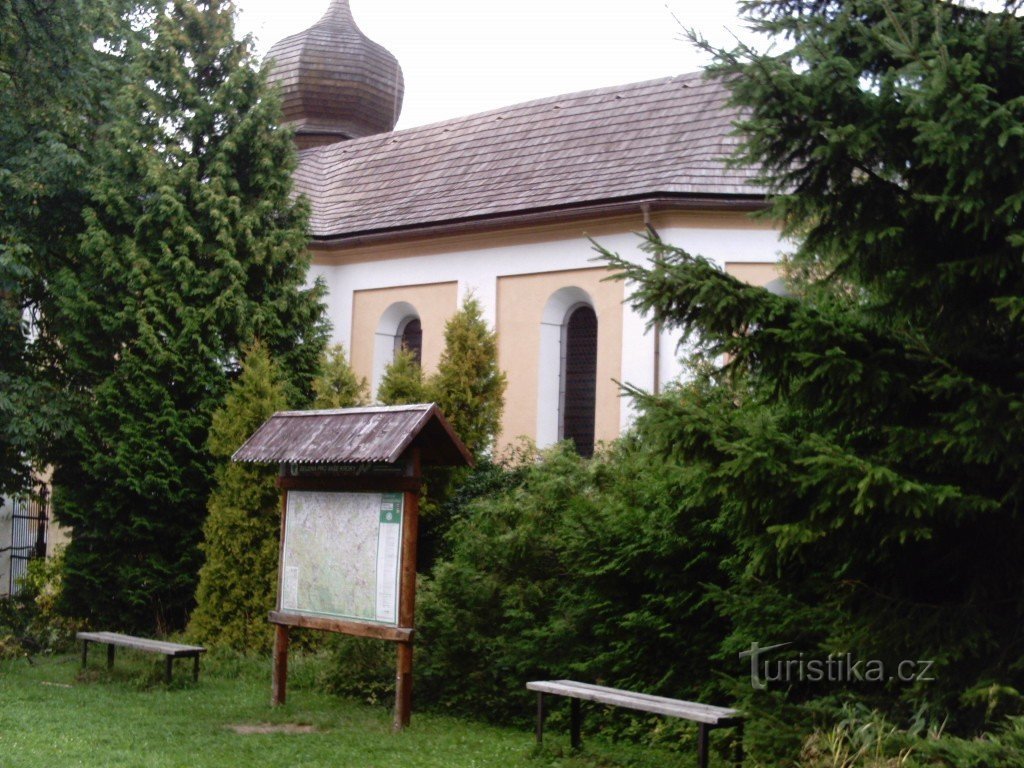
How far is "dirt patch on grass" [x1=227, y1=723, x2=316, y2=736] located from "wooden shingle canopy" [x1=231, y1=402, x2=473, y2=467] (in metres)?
2.19

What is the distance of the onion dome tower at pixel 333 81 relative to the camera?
27.1 metres

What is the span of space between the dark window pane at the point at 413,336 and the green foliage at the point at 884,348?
14.0 metres

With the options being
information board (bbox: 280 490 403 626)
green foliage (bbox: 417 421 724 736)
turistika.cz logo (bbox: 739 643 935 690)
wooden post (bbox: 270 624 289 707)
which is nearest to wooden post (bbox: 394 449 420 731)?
information board (bbox: 280 490 403 626)

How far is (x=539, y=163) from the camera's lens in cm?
1984

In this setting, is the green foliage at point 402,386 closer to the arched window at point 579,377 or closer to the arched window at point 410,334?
the arched window at point 579,377

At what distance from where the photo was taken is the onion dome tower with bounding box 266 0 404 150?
88.8 feet

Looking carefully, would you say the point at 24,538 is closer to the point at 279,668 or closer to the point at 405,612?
the point at 279,668

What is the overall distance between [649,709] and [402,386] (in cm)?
754

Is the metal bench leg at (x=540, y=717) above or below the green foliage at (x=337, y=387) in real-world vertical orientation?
below

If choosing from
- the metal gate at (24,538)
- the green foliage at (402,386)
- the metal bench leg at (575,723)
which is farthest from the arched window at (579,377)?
the metal gate at (24,538)

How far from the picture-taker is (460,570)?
11062 mm

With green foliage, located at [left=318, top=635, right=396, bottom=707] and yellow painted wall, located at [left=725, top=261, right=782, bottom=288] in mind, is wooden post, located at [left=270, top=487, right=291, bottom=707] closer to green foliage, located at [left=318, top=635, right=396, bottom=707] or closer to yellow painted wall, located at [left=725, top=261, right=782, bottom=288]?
green foliage, located at [left=318, top=635, right=396, bottom=707]

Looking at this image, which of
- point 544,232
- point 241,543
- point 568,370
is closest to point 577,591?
point 241,543

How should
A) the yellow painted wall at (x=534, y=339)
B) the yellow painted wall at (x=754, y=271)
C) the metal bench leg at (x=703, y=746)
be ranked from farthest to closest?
the yellow painted wall at (x=534, y=339)
the yellow painted wall at (x=754, y=271)
the metal bench leg at (x=703, y=746)
